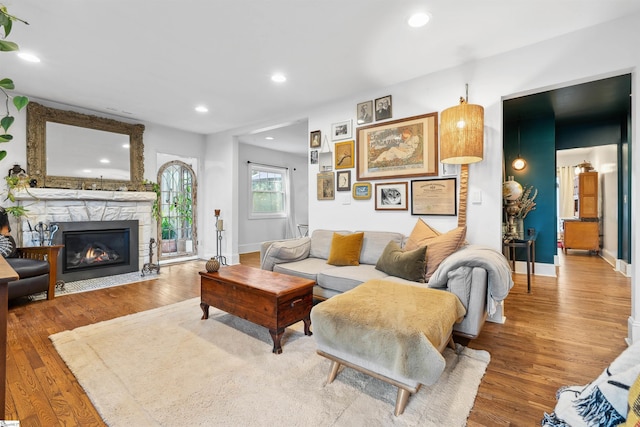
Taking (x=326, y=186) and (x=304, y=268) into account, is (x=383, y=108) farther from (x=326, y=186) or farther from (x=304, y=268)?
(x=304, y=268)

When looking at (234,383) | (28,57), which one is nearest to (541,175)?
(234,383)

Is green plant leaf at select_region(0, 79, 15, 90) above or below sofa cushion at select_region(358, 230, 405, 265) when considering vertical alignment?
above

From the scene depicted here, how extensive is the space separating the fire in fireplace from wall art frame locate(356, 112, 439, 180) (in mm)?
3976

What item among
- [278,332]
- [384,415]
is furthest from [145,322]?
[384,415]

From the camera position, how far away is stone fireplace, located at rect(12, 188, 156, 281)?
158 inches

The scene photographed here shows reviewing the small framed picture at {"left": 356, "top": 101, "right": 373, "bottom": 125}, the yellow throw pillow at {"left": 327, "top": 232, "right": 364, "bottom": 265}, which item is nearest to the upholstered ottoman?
the yellow throw pillow at {"left": 327, "top": 232, "right": 364, "bottom": 265}

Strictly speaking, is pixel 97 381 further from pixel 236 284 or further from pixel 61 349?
pixel 236 284

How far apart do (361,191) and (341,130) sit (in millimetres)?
893

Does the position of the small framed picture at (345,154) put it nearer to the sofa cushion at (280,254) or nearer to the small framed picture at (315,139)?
the small framed picture at (315,139)

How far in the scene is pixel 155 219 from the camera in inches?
217

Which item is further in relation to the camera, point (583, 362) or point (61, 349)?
point (61, 349)

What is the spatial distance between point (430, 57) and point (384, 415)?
3.07m

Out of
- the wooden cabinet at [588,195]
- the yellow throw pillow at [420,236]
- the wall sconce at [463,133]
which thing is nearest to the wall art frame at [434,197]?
the yellow throw pillow at [420,236]

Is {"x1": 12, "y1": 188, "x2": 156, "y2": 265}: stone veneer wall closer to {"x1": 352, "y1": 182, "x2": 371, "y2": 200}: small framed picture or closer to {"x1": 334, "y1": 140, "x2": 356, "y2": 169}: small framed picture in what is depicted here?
{"x1": 334, "y1": 140, "x2": 356, "y2": 169}: small framed picture
